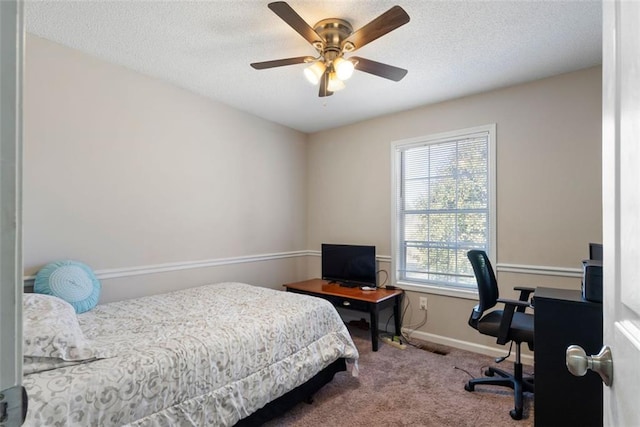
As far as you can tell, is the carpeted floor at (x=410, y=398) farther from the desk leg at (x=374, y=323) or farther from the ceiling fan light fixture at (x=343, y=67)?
the ceiling fan light fixture at (x=343, y=67)

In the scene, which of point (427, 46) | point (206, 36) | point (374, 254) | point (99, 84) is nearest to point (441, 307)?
point (374, 254)

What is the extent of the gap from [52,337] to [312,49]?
2.28m

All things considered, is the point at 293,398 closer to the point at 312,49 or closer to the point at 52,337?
the point at 52,337

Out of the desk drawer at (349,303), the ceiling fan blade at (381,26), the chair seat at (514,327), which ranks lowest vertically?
the desk drawer at (349,303)

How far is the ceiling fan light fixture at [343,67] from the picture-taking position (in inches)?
74.9

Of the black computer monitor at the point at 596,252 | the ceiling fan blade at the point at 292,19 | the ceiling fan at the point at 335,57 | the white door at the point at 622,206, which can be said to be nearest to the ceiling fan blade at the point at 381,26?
the ceiling fan at the point at 335,57

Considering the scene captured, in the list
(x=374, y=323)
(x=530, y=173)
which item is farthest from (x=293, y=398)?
(x=530, y=173)

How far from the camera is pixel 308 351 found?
7.22 feet

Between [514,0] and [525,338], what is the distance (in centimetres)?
208

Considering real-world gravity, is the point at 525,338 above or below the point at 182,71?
below

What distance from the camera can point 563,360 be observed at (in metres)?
1.56

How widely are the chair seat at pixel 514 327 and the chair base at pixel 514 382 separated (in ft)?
0.97

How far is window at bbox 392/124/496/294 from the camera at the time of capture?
3137 mm

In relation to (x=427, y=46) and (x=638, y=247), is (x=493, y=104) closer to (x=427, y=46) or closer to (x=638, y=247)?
(x=427, y=46)
